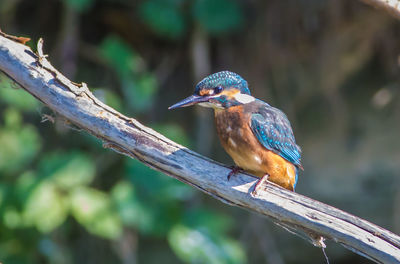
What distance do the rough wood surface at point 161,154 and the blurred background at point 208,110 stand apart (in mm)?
1176

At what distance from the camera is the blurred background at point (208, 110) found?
3115 millimetres

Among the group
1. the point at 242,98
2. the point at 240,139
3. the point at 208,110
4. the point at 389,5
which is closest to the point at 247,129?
the point at 240,139

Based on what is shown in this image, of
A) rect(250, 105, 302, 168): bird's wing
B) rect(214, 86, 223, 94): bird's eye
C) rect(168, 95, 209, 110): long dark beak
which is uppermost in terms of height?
rect(250, 105, 302, 168): bird's wing

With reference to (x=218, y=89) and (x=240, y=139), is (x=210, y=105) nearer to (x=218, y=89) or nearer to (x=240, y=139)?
(x=218, y=89)

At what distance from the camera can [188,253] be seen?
284 centimetres

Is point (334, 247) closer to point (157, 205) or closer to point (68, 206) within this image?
point (157, 205)

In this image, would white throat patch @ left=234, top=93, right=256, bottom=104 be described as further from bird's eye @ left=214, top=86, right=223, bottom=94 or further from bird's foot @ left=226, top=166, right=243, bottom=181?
bird's foot @ left=226, top=166, right=243, bottom=181

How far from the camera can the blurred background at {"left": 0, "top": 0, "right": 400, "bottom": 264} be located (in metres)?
3.12

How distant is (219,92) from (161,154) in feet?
1.42

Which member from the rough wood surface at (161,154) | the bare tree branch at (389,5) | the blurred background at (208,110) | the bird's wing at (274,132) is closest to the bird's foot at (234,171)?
the rough wood surface at (161,154)

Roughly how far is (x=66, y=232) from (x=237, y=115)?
1.89 m

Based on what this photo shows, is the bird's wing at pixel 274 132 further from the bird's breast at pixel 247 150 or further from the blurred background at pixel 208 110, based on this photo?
the blurred background at pixel 208 110

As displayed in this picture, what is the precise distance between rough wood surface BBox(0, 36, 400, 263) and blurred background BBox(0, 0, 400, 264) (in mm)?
1176

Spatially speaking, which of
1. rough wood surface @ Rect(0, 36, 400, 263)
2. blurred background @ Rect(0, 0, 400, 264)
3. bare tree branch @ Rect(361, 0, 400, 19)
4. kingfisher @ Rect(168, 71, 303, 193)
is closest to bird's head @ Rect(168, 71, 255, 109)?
kingfisher @ Rect(168, 71, 303, 193)
